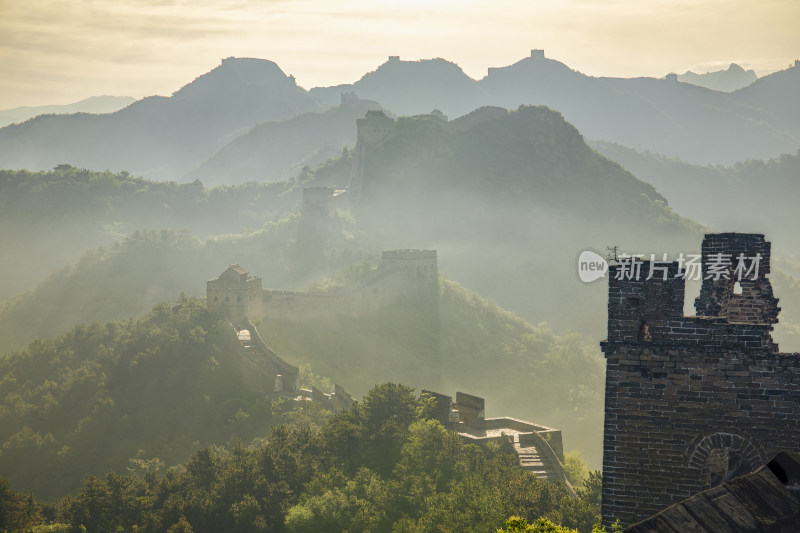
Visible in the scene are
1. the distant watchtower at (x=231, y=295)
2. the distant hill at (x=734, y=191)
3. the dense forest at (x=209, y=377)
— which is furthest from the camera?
the distant hill at (x=734, y=191)

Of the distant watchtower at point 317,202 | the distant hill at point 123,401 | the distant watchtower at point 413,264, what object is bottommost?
the distant hill at point 123,401

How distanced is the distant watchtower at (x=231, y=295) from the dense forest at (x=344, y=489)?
21804mm

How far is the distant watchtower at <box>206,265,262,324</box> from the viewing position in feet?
196

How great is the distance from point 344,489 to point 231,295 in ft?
99.3

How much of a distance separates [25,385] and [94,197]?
2891 inches

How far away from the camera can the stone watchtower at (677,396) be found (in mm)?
Answer: 10906

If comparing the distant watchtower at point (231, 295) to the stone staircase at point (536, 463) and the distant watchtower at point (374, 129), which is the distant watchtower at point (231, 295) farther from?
the distant watchtower at point (374, 129)

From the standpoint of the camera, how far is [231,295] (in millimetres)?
59938

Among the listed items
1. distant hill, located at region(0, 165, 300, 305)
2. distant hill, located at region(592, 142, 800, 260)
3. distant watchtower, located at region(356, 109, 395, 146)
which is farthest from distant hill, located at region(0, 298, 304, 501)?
distant hill, located at region(592, 142, 800, 260)

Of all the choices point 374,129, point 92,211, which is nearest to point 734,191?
point 374,129

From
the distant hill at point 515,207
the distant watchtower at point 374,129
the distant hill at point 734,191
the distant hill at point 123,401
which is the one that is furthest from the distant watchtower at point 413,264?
the distant hill at point 734,191

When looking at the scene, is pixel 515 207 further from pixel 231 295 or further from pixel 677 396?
pixel 677 396

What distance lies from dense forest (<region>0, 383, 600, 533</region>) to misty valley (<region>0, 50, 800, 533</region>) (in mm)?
125

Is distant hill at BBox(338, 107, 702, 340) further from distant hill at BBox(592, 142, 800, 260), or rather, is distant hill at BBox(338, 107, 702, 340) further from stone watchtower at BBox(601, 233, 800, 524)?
stone watchtower at BBox(601, 233, 800, 524)
